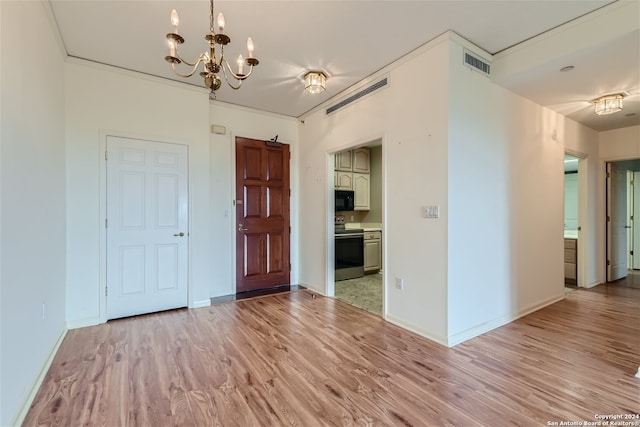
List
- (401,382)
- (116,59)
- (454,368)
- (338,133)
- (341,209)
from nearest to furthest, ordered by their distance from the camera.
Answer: (401,382) → (454,368) → (116,59) → (338,133) → (341,209)

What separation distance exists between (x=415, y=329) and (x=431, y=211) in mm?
1218

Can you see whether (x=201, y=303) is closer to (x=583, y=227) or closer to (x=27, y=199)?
(x=27, y=199)

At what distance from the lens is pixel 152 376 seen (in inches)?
86.5

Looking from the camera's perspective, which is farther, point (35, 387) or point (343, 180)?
point (343, 180)

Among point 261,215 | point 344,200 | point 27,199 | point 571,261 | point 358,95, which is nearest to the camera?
point 27,199

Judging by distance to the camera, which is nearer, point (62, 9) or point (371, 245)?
point (62, 9)

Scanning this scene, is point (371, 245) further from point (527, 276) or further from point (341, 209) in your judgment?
point (527, 276)

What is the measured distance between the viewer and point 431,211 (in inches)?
111

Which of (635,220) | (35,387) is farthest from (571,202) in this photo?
(35,387)

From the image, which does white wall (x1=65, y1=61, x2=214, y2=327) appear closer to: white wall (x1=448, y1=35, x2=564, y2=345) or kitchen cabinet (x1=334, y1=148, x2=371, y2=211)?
kitchen cabinet (x1=334, y1=148, x2=371, y2=211)

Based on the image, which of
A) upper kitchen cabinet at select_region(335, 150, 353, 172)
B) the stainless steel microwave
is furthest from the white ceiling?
the stainless steel microwave

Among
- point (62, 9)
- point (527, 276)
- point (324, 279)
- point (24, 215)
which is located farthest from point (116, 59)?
point (527, 276)

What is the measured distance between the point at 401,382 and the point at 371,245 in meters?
3.72

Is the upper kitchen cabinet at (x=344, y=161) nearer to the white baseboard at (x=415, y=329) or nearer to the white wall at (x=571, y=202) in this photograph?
the white baseboard at (x=415, y=329)
